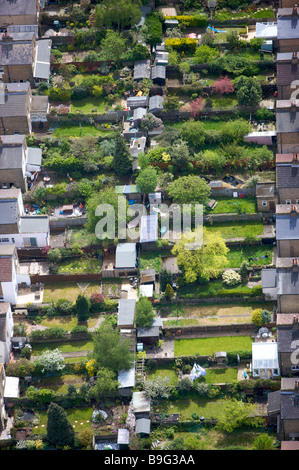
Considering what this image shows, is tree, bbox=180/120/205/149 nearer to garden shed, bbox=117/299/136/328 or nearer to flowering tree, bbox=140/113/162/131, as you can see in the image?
flowering tree, bbox=140/113/162/131

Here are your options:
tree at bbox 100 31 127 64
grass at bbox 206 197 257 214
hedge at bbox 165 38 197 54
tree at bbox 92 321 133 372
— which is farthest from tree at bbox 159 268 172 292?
hedge at bbox 165 38 197 54

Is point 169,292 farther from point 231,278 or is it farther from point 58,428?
point 58,428

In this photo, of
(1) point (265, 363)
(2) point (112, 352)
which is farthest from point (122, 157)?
(1) point (265, 363)

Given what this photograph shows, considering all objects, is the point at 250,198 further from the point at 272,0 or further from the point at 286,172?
the point at 272,0

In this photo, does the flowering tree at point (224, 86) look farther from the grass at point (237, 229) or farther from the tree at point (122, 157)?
the grass at point (237, 229)

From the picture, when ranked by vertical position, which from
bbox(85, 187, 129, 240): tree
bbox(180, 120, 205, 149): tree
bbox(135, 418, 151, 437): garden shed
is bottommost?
bbox(135, 418, 151, 437): garden shed
